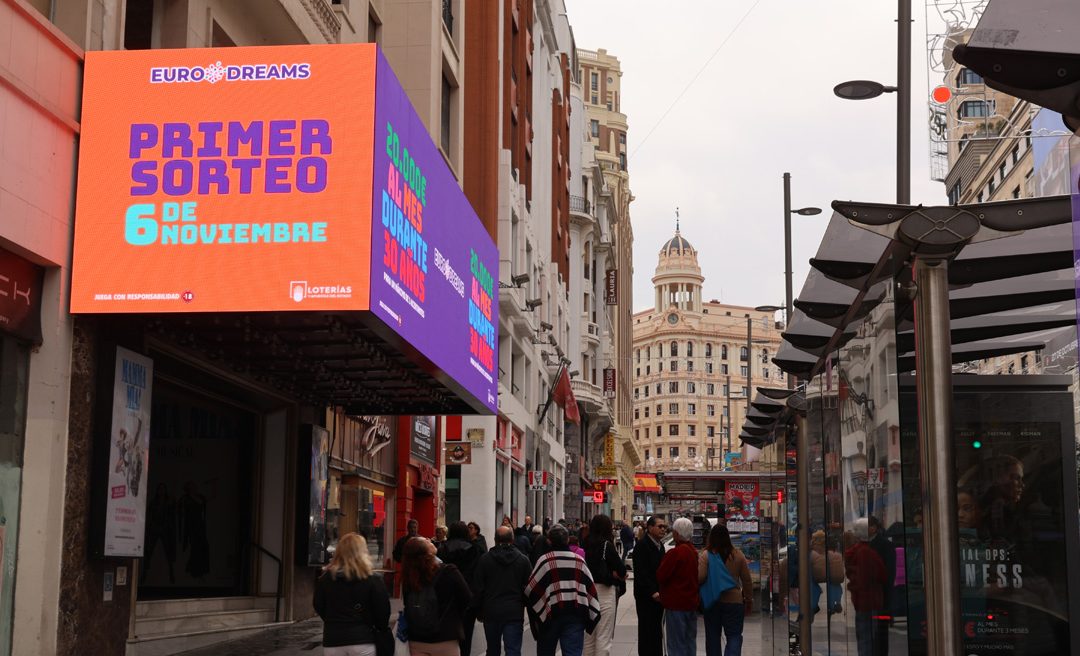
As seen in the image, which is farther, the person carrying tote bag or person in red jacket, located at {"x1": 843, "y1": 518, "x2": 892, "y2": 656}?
the person carrying tote bag

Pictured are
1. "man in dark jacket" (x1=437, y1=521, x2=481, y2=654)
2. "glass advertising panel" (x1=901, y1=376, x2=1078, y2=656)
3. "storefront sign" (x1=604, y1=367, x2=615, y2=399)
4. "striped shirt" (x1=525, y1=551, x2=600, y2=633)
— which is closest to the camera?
"glass advertising panel" (x1=901, y1=376, x2=1078, y2=656)

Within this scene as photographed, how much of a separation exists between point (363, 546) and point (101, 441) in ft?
15.9

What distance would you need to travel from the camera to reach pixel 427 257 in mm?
16562

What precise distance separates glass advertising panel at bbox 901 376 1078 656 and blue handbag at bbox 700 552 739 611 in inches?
202

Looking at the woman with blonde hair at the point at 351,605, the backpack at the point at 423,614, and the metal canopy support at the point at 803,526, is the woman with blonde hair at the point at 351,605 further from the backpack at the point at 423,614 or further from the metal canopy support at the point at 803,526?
the metal canopy support at the point at 803,526

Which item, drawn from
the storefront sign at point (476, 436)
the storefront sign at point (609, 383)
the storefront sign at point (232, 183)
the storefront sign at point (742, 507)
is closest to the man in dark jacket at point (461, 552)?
the storefront sign at point (232, 183)

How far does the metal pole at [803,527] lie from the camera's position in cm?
1110

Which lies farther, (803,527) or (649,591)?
(649,591)

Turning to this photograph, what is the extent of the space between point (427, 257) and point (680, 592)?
222 inches

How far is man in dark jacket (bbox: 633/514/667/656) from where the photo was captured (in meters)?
15.2

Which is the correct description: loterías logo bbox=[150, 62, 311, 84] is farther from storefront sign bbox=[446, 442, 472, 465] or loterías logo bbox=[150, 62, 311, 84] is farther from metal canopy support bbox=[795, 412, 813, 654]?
storefront sign bbox=[446, 442, 472, 465]

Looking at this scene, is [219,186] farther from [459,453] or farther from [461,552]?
[459,453]

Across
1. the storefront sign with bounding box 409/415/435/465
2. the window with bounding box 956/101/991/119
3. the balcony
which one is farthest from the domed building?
the storefront sign with bounding box 409/415/435/465

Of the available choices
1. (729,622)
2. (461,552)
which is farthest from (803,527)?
(461,552)
